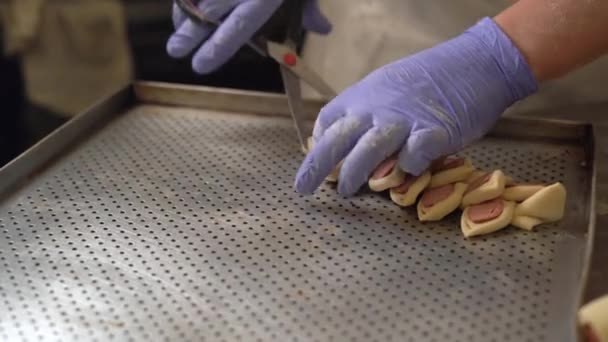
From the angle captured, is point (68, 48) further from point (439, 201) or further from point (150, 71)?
point (439, 201)

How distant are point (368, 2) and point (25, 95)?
3.24 ft

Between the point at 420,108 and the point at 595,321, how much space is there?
0.29 m

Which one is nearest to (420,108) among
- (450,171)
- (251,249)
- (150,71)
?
(450,171)

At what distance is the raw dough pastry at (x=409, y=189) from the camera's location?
2.63ft

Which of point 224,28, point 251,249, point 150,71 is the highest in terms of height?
point 224,28

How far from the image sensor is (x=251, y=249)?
0.75m

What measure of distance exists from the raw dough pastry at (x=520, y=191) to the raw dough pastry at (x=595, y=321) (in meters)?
0.17

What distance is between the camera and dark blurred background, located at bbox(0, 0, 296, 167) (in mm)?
1732

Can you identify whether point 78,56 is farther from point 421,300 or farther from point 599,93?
point 421,300

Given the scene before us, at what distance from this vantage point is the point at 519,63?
84 cm

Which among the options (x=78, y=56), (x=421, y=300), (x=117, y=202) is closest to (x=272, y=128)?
(x=117, y=202)

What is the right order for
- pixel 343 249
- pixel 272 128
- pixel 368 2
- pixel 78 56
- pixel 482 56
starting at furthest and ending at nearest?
pixel 78 56 → pixel 368 2 → pixel 272 128 → pixel 482 56 → pixel 343 249

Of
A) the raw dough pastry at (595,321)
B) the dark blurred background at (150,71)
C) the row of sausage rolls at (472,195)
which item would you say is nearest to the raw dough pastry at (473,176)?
the row of sausage rolls at (472,195)

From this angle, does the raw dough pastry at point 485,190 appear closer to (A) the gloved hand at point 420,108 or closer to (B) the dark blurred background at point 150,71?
(A) the gloved hand at point 420,108
